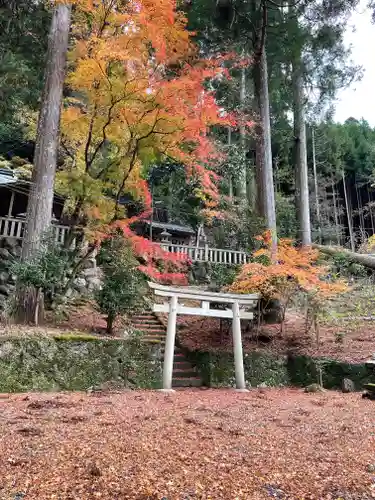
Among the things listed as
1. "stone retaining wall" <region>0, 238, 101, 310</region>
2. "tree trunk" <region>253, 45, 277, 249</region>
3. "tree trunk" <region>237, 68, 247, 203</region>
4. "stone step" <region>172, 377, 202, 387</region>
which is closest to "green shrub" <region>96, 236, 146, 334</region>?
"stone step" <region>172, 377, 202, 387</region>

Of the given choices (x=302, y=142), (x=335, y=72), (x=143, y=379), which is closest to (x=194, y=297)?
(x=143, y=379)

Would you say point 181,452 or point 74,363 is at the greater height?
point 74,363

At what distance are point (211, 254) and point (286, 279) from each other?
5652 millimetres

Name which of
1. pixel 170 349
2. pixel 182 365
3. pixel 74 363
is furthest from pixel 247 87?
pixel 74 363

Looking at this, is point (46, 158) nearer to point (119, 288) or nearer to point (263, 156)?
point (119, 288)

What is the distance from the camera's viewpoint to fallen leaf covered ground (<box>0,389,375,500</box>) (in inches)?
87.7

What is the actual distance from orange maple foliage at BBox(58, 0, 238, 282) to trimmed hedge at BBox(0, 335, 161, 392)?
2341 millimetres

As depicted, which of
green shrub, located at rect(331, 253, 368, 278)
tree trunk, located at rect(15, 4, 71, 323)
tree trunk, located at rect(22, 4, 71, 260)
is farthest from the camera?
green shrub, located at rect(331, 253, 368, 278)

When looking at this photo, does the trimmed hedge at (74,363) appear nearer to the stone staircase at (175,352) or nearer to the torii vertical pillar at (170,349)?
the stone staircase at (175,352)

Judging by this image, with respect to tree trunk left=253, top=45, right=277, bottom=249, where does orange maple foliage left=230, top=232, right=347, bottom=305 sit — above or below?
below

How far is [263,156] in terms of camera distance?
34.3ft

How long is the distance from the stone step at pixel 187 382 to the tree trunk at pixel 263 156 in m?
4.41

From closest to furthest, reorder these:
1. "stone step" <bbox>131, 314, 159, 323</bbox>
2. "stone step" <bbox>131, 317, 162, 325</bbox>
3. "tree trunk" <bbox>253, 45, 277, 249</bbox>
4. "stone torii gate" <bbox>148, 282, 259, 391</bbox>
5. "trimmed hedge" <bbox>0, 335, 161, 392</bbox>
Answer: "trimmed hedge" <bbox>0, 335, 161, 392</bbox>, "stone torii gate" <bbox>148, 282, 259, 391</bbox>, "stone step" <bbox>131, 317, 162, 325</bbox>, "stone step" <bbox>131, 314, 159, 323</bbox>, "tree trunk" <bbox>253, 45, 277, 249</bbox>

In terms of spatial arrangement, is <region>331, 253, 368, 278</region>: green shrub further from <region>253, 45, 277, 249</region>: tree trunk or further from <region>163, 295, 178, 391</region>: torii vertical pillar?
<region>163, 295, 178, 391</region>: torii vertical pillar
